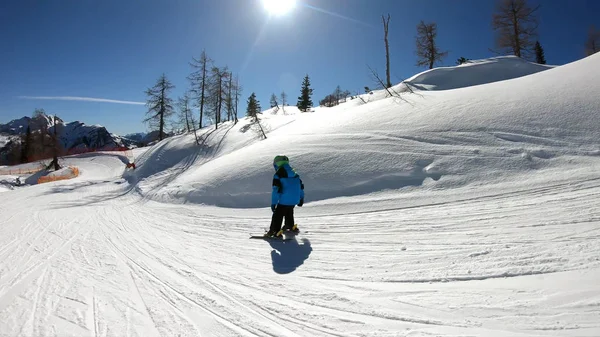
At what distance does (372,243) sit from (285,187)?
200 cm

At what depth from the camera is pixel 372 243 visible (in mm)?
4637

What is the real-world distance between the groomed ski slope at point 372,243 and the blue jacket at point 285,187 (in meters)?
0.86

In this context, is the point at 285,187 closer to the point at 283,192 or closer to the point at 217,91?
the point at 283,192

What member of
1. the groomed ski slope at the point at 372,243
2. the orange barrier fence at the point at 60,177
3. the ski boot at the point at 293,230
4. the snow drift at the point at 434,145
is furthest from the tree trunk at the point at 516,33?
the orange barrier fence at the point at 60,177

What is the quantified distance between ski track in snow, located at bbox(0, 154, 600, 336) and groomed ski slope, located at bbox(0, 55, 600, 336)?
0.07 feet

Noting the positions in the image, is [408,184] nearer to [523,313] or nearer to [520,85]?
[523,313]

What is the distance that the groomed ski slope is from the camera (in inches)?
107

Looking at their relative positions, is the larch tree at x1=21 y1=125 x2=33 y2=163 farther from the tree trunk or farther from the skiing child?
the tree trunk

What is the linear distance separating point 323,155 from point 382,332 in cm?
744

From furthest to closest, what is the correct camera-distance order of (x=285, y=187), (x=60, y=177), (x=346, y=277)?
(x=60, y=177) → (x=285, y=187) → (x=346, y=277)

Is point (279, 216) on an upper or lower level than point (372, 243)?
upper

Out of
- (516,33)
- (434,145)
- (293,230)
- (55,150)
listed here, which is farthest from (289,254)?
(55,150)

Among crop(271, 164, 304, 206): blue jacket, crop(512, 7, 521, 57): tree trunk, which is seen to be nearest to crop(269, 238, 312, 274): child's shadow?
crop(271, 164, 304, 206): blue jacket

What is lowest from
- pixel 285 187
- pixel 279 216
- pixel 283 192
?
pixel 279 216
